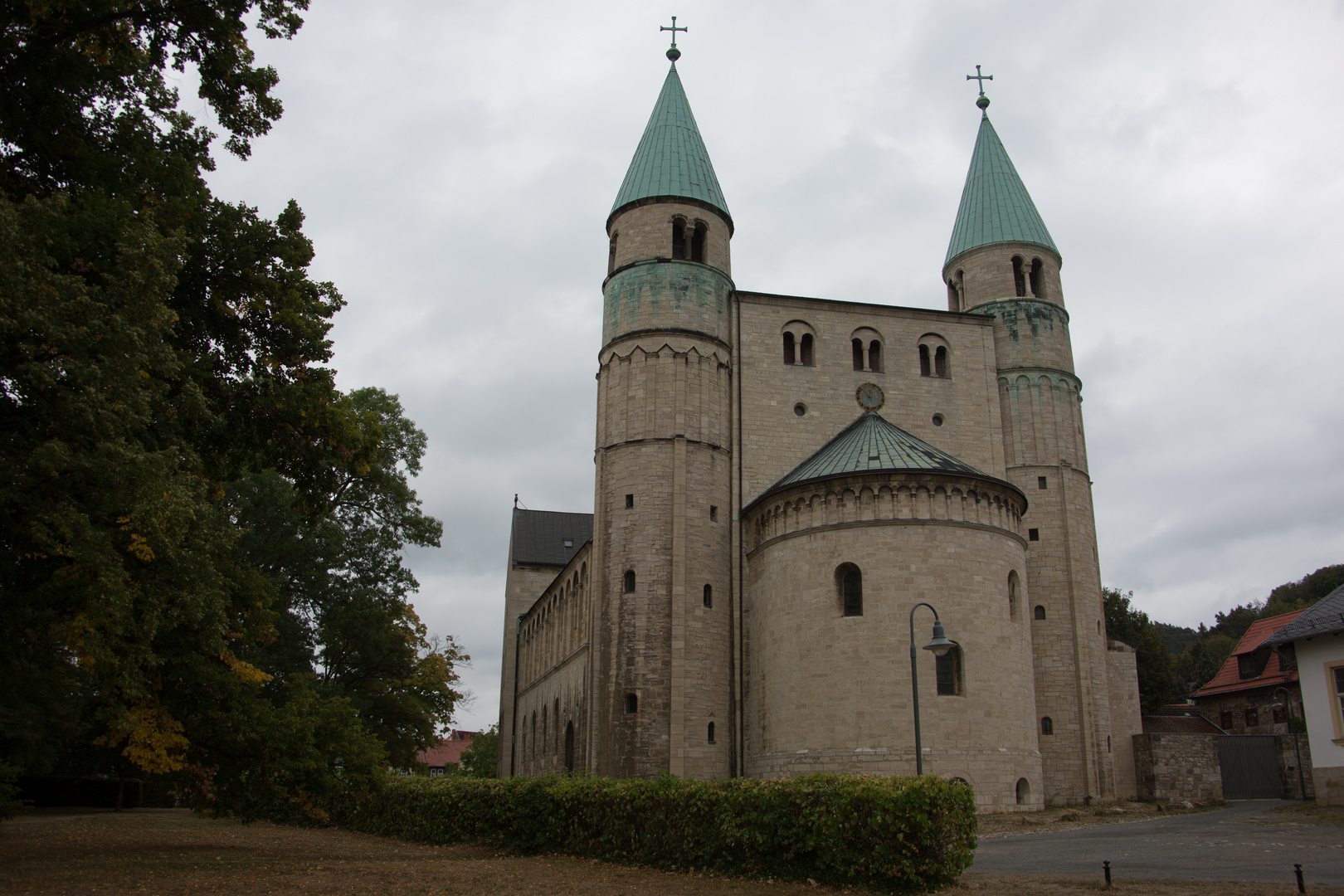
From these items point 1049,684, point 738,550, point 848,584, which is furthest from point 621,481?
point 1049,684

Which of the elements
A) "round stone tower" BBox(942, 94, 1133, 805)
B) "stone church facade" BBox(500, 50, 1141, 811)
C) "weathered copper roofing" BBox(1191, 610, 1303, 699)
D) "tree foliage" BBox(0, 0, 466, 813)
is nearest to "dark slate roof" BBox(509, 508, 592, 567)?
"stone church facade" BBox(500, 50, 1141, 811)

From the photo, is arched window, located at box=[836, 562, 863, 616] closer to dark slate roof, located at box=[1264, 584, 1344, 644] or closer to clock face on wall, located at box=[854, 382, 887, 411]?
clock face on wall, located at box=[854, 382, 887, 411]

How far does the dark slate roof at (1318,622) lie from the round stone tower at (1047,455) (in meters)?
8.32

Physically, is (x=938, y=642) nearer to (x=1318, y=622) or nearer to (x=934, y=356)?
(x=1318, y=622)

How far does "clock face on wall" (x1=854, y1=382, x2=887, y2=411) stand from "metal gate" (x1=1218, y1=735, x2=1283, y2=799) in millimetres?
17201

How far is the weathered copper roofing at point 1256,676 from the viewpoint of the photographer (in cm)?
4525

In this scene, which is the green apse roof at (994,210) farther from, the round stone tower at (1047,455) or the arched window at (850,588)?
the arched window at (850,588)

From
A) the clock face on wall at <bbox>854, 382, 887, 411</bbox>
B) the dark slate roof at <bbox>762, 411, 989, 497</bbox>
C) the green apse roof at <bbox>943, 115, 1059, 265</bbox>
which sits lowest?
the dark slate roof at <bbox>762, 411, 989, 497</bbox>

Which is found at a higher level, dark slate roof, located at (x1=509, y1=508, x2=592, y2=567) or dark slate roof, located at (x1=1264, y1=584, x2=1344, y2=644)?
dark slate roof, located at (x1=509, y1=508, x2=592, y2=567)

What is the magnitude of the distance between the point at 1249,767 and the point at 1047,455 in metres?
13.7

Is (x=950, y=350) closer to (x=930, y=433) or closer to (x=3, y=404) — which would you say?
(x=930, y=433)

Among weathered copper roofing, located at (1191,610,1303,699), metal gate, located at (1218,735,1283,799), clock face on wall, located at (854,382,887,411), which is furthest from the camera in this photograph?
weathered copper roofing, located at (1191,610,1303,699)

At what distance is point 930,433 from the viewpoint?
35469 mm

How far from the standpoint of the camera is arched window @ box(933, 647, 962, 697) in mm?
26766
